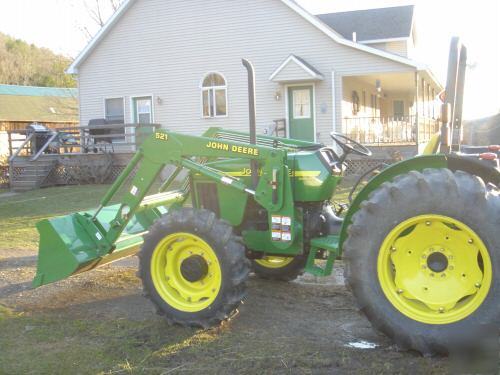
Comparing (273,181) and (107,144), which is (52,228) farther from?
(107,144)

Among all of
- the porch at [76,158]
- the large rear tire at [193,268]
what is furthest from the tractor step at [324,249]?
the porch at [76,158]

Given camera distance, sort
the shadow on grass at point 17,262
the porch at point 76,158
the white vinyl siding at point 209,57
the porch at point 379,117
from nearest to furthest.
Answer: the shadow on grass at point 17,262, the porch at point 379,117, the white vinyl siding at point 209,57, the porch at point 76,158

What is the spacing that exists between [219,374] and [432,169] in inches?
78.8

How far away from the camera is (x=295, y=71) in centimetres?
1833

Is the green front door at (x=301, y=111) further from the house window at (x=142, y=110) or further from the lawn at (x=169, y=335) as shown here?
the lawn at (x=169, y=335)

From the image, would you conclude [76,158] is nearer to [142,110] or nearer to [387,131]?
[142,110]

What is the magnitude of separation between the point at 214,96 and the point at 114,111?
4.28 metres

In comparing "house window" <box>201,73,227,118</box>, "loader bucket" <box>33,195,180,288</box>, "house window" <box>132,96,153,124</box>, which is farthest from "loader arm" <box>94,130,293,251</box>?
"house window" <box>132,96,153,124</box>

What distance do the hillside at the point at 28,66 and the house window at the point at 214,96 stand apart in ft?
136

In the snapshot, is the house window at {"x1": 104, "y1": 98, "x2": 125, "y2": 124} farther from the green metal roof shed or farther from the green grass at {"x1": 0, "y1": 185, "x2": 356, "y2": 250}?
the green metal roof shed

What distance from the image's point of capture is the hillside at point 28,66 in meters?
64.9

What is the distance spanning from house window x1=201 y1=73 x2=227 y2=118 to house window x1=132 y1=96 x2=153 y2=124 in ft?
7.62

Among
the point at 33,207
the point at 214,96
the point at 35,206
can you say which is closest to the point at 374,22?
the point at 214,96

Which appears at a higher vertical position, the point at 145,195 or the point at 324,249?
the point at 145,195
